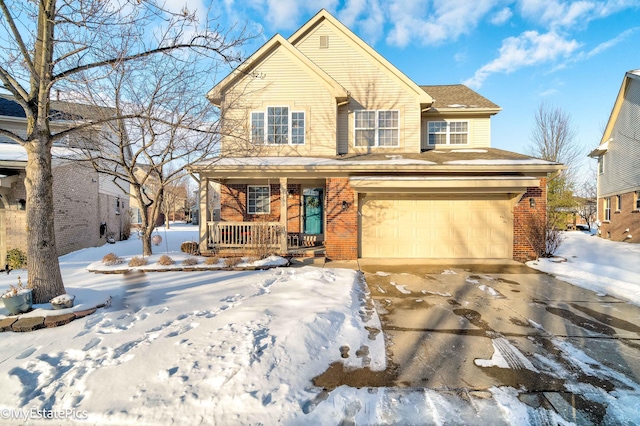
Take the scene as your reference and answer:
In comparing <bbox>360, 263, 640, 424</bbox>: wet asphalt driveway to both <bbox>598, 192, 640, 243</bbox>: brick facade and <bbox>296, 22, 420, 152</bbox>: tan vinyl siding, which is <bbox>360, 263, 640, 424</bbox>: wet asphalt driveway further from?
<bbox>598, 192, 640, 243</bbox>: brick facade

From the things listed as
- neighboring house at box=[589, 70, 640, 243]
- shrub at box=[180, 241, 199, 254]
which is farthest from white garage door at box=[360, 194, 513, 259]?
neighboring house at box=[589, 70, 640, 243]

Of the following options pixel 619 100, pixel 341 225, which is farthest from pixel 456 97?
pixel 619 100

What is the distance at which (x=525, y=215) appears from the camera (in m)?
9.03

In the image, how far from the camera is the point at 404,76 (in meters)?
10.8

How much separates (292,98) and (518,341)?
9.77 m

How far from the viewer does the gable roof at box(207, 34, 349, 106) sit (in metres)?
10.2

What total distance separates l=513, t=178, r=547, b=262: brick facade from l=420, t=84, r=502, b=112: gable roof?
4.24 metres

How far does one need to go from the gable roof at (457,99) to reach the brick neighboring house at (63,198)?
42.3 feet

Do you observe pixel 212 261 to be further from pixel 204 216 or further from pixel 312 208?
pixel 312 208

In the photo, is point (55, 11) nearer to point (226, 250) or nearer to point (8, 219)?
point (226, 250)

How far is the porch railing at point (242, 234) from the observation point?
8.87 m

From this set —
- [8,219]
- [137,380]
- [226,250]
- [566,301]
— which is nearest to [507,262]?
[566,301]

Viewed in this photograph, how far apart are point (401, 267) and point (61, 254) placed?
12338 millimetres

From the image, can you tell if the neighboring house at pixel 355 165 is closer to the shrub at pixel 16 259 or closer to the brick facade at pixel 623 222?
the shrub at pixel 16 259
